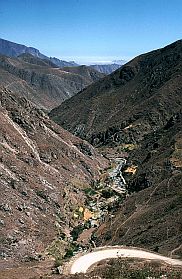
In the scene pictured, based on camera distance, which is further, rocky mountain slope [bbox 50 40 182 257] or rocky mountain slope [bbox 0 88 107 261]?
rocky mountain slope [bbox 0 88 107 261]

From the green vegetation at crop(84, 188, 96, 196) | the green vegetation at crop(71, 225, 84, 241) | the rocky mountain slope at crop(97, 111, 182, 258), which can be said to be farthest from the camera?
the green vegetation at crop(84, 188, 96, 196)

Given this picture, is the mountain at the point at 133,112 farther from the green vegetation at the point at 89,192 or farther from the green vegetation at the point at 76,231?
the green vegetation at the point at 76,231

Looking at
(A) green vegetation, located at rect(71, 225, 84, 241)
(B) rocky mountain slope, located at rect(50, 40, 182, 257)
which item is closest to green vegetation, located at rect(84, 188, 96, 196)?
(B) rocky mountain slope, located at rect(50, 40, 182, 257)

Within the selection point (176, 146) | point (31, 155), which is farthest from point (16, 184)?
point (176, 146)

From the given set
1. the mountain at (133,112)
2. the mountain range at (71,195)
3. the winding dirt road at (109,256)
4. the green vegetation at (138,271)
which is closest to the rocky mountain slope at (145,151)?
the mountain at (133,112)

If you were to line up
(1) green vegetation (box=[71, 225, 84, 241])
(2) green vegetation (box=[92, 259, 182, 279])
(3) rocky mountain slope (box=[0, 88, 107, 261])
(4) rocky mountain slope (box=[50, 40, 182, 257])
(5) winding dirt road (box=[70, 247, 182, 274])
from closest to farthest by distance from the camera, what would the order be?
(2) green vegetation (box=[92, 259, 182, 279]), (5) winding dirt road (box=[70, 247, 182, 274]), (4) rocky mountain slope (box=[50, 40, 182, 257]), (3) rocky mountain slope (box=[0, 88, 107, 261]), (1) green vegetation (box=[71, 225, 84, 241])

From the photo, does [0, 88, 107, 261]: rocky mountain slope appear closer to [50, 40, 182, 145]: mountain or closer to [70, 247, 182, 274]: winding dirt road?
[70, 247, 182, 274]: winding dirt road

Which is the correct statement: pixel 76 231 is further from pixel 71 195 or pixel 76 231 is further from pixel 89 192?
pixel 89 192
